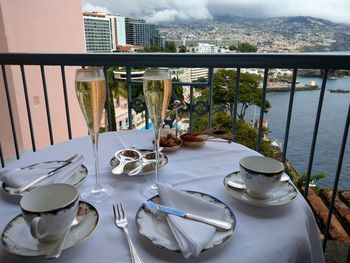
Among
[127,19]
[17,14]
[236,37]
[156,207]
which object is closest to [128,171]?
[156,207]

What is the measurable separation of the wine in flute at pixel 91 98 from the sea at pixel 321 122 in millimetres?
1345

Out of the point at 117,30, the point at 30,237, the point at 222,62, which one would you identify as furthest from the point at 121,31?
the point at 30,237

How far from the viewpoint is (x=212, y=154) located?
0.99 meters

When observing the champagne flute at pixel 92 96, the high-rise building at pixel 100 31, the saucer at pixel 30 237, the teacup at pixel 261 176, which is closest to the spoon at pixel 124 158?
the champagne flute at pixel 92 96

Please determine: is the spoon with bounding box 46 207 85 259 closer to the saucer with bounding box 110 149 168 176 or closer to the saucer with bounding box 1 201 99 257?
the saucer with bounding box 1 201 99 257

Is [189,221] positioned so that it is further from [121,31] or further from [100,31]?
[100,31]

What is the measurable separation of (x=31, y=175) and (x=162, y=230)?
1.46 ft

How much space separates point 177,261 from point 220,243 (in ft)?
0.31

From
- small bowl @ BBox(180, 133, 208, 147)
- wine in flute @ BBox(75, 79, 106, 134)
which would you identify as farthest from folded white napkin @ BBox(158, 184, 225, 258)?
small bowl @ BBox(180, 133, 208, 147)

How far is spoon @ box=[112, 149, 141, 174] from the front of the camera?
83cm

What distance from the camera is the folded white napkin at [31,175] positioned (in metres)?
0.74

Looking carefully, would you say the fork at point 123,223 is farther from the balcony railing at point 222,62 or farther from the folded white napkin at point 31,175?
the balcony railing at point 222,62

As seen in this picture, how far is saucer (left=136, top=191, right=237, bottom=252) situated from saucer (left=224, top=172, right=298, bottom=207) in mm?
74

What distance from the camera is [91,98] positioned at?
0.68 meters
